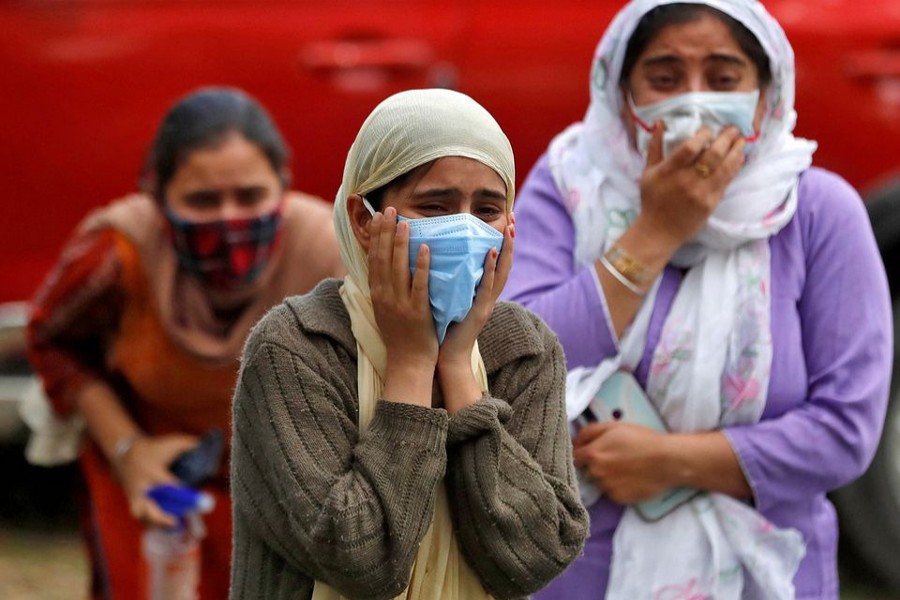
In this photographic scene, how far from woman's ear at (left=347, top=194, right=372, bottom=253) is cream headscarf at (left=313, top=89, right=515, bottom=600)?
0.04 ft

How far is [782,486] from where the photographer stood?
2686 millimetres

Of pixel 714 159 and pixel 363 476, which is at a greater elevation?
pixel 714 159

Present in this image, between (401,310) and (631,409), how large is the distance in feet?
2.42

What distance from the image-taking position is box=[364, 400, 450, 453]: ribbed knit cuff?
2086mm

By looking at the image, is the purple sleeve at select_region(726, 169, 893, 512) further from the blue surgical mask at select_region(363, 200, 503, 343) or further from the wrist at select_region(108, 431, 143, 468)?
the wrist at select_region(108, 431, 143, 468)

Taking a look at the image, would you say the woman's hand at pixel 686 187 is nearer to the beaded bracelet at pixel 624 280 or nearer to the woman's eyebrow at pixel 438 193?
the beaded bracelet at pixel 624 280

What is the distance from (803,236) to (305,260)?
1252 millimetres

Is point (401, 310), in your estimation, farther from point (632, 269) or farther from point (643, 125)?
point (643, 125)

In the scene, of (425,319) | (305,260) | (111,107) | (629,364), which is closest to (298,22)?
(111,107)

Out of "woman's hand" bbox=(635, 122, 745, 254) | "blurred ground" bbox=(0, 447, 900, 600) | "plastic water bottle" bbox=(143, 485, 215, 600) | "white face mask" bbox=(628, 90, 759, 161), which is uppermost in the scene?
"white face mask" bbox=(628, 90, 759, 161)

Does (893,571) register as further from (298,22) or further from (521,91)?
(298,22)

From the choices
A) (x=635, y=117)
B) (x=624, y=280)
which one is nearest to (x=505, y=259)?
(x=624, y=280)

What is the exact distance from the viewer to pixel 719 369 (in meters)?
2.69

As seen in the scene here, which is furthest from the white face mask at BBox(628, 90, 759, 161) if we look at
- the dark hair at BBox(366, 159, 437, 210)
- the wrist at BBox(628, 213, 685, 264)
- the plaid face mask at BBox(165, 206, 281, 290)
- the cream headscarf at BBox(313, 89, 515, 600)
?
the plaid face mask at BBox(165, 206, 281, 290)
